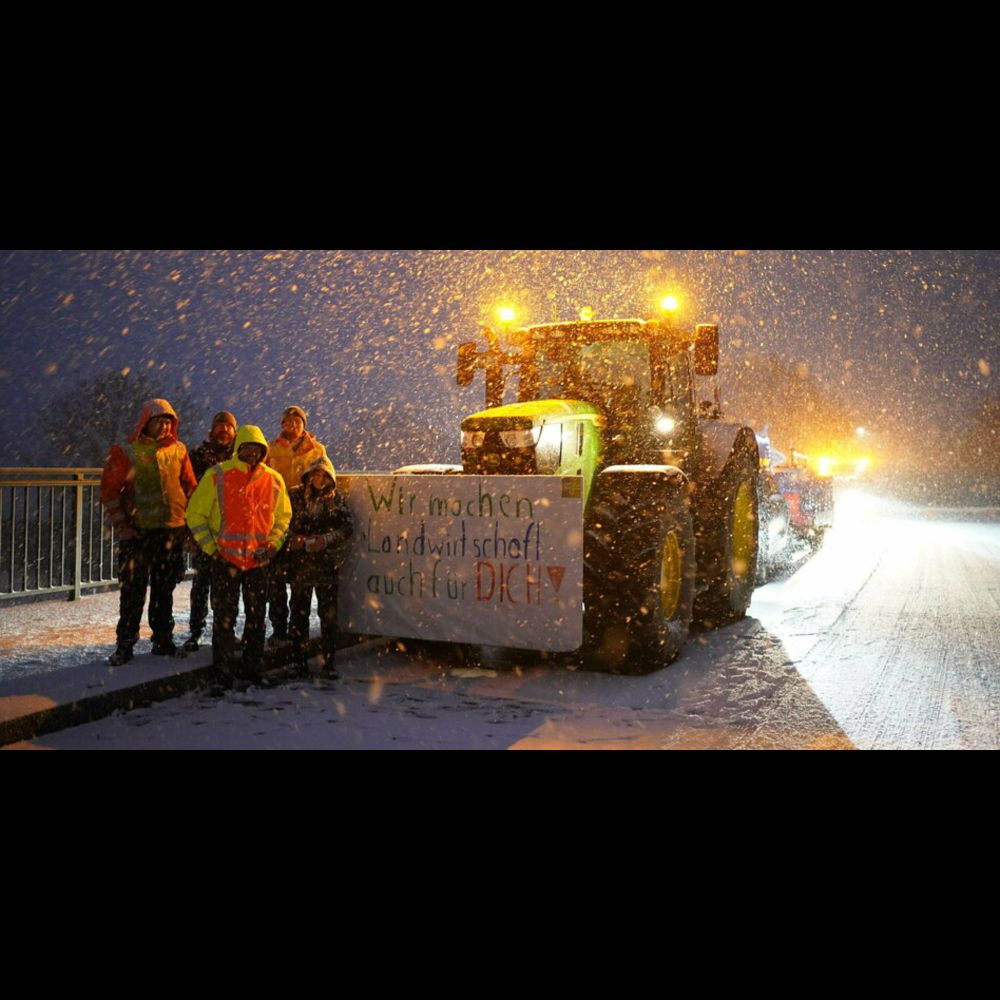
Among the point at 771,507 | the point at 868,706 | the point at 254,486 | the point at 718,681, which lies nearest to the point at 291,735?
the point at 254,486

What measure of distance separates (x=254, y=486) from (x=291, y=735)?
68.5 inches

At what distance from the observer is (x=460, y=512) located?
22.9ft

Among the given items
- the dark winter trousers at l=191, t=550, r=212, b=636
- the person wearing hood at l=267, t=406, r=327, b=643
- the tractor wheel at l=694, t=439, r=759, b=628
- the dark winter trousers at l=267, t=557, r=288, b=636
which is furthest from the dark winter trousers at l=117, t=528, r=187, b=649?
the tractor wheel at l=694, t=439, r=759, b=628

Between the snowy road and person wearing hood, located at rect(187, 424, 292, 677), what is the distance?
25.9 inches

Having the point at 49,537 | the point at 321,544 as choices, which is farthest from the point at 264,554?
the point at 49,537

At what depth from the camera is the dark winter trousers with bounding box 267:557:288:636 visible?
22.1ft

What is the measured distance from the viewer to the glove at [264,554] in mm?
5992

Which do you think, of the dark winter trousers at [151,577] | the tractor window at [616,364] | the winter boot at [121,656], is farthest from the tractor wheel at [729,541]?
the winter boot at [121,656]

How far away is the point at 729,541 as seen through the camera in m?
8.67

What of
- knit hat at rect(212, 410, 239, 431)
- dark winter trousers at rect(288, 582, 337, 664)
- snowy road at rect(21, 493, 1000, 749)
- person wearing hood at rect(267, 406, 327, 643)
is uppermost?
knit hat at rect(212, 410, 239, 431)

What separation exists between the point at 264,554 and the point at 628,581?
255 cm

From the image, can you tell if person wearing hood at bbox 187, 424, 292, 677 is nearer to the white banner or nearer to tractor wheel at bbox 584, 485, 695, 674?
the white banner
